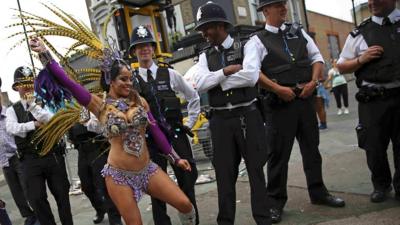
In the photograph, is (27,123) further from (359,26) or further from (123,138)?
(359,26)

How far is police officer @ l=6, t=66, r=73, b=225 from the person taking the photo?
496 cm

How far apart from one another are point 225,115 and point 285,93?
706mm

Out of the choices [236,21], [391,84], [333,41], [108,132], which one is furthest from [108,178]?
[333,41]

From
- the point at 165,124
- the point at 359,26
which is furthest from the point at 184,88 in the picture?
the point at 359,26

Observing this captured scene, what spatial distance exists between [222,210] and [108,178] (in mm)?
1283

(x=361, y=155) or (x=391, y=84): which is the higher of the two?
(x=391, y=84)

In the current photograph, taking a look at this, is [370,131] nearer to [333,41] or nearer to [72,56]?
[72,56]

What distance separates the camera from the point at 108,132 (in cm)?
355

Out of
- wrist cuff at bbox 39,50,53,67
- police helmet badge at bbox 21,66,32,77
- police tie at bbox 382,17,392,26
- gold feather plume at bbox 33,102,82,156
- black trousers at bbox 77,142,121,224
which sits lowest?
black trousers at bbox 77,142,121,224

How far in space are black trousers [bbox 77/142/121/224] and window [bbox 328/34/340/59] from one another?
3441 centimetres

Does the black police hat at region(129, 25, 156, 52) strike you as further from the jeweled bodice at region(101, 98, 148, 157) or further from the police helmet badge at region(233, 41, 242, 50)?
the jeweled bodice at region(101, 98, 148, 157)

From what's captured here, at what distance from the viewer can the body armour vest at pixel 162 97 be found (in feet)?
14.7

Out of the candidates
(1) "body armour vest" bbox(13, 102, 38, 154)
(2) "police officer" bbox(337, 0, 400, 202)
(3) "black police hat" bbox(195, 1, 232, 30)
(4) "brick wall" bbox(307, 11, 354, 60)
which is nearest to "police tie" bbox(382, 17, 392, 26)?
(2) "police officer" bbox(337, 0, 400, 202)

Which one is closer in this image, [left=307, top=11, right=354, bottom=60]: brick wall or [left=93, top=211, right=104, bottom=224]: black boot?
[left=93, top=211, right=104, bottom=224]: black boot
